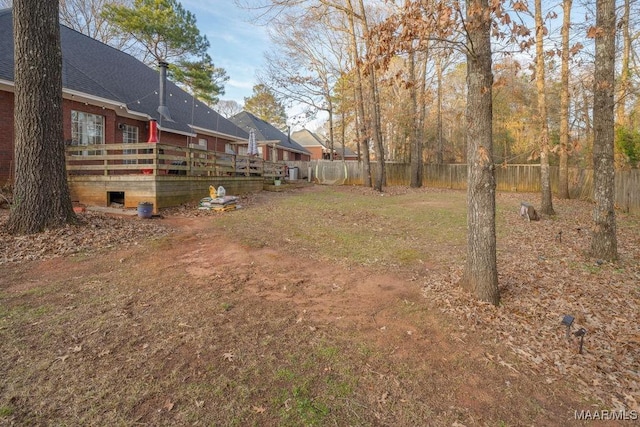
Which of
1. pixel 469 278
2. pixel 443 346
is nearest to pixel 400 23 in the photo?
pixel 469 278

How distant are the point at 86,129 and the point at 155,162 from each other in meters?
5.79

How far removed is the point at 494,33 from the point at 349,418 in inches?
158

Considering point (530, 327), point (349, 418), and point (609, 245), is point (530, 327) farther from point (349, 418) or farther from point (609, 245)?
point (609, 245)

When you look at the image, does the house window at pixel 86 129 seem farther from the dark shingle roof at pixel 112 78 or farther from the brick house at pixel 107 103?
the dark shingle roof at pixel 112 78

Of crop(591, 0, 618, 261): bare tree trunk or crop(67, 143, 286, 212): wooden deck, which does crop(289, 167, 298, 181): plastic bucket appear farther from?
crop(591, 0, 618, 261): bare tree trunk

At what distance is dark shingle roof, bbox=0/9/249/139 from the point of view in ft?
37.7

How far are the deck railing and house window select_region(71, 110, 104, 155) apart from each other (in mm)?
624

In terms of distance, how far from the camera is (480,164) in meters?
4.06

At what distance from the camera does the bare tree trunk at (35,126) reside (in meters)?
6.21

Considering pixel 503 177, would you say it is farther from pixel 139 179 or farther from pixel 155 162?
pixel 139 179

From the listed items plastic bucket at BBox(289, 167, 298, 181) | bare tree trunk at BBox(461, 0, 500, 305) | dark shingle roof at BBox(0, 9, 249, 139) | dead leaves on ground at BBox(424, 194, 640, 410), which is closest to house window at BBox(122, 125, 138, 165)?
dark shingle roof at BBox(0, 9, 249, 139)

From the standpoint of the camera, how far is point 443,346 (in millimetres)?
3334

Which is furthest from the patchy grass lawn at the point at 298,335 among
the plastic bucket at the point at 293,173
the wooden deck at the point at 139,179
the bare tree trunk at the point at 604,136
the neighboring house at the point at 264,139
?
the neighboring house at the point at 264,139

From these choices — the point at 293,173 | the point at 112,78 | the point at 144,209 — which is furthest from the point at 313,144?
the point at 144,209
